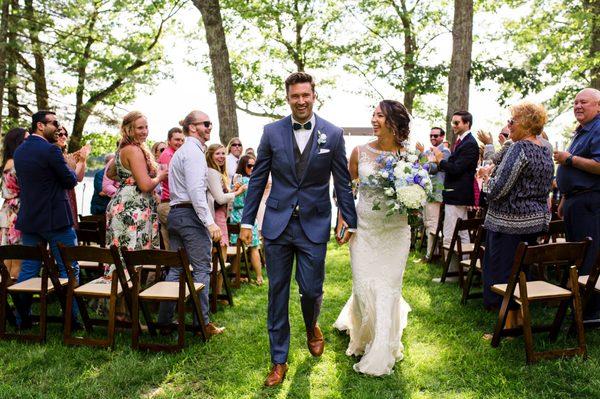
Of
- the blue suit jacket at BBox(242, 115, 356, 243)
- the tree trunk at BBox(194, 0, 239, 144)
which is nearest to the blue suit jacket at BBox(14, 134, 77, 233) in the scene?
the blue suit jacket at BBox(242, 115, 356, 243)

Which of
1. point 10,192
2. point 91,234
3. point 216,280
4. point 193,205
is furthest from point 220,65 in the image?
point 193,205

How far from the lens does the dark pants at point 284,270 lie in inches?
166

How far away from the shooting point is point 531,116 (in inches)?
190

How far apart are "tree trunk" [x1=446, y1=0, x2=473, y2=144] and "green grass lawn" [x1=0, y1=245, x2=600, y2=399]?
22.8 ft

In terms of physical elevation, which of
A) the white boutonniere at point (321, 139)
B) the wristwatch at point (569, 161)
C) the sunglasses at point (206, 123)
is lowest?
the wristwatch at point (569, 161)

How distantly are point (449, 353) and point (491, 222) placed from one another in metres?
1.39

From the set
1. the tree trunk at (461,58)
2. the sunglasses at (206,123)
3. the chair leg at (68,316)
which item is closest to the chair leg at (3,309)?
the chair leg at (68,316)

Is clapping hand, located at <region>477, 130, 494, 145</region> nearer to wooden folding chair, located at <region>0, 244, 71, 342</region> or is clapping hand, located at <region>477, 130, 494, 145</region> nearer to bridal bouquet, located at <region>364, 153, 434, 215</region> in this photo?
bridal bouquet, located at <region>364, 153, 434, 215</region>

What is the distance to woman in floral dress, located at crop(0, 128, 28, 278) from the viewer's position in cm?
625

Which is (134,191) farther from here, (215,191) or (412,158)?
(412,158)

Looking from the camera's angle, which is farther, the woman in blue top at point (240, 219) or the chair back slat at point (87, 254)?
the woman in blue top at point (240, 219)

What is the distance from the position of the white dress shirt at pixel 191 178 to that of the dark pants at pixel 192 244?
0.16 m

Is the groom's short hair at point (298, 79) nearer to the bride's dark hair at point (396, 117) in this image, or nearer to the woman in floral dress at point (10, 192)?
the bride's dark hair at point (396, 117)

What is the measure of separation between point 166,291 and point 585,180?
172 inches
